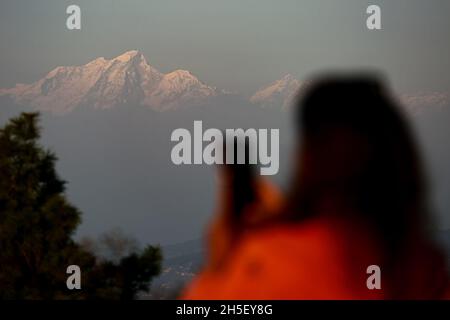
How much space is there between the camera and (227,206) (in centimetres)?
918

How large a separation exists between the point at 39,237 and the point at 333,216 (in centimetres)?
316

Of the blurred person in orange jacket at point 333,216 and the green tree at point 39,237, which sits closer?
the blurred person in orange jacket at point 333,216

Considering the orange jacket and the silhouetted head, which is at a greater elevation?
the silhouetted head

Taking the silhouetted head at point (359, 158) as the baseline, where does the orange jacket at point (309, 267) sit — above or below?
below

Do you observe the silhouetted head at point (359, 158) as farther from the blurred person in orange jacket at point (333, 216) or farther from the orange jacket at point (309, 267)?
the orange jacket at point (309, 267)

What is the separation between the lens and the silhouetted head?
8.97 metres

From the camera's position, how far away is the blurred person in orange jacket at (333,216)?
8.97 meters

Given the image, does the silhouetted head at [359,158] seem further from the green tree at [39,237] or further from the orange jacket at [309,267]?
the green tree at [39,237]

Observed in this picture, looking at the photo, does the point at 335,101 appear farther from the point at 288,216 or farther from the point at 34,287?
the point at 34,287

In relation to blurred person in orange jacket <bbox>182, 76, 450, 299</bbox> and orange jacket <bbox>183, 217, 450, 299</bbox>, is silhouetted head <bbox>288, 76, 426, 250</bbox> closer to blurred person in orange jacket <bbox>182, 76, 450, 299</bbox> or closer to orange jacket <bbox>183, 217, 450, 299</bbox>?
blurred person in orange jacket <bbox>182, 76, 450, 299</bbox>

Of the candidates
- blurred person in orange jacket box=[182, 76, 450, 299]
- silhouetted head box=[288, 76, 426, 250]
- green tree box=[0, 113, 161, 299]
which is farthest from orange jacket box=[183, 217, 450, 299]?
green tree box=[0, 113, 161, 299]

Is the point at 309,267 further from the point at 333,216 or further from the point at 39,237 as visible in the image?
the point at 39,237

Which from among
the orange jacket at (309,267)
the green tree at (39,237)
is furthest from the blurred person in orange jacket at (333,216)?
the green tree at (39,237)
